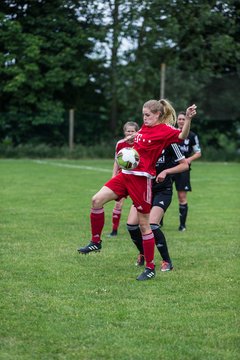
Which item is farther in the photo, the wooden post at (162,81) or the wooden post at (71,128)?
the wooden post at (71,128)

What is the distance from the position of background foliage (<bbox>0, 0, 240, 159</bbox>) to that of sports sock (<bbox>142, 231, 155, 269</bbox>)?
916 inches

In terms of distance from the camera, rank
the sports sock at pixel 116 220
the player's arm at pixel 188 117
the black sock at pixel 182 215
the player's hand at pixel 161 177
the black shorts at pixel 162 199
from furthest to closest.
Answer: the black sock at pixel 182 215 → the sports sock at pixel 116 220 → the black shorts at pixel 162 199 → the player's hand at pixel 161 177 → the player's arm at pixel 188 117

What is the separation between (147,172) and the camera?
7.09 metres

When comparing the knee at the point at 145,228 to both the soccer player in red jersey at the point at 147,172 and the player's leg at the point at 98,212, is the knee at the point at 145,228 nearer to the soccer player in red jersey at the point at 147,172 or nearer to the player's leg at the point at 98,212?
the soccer player in red jersey at the point at 147,172

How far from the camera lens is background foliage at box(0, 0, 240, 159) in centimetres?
3048

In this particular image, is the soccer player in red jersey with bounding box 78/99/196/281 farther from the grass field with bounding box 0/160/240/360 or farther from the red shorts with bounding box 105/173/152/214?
the grass field with bounding box 0/160/240/360

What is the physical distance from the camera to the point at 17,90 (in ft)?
100

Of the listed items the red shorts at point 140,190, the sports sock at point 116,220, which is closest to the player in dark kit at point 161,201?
the red shorts at point 140,190

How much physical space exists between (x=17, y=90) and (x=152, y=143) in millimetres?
24050

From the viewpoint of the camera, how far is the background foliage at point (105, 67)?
30484 millimetres

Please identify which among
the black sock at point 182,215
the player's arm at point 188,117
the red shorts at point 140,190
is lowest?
the black sock at point 182,215

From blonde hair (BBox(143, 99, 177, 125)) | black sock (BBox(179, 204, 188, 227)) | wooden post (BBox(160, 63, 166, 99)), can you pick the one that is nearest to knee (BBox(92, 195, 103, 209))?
blonde hair (BBox(143, 99, 177, 125))

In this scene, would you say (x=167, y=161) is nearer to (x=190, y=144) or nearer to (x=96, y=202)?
(x=96, y=202)

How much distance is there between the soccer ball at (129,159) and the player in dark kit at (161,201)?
2.09 feet
